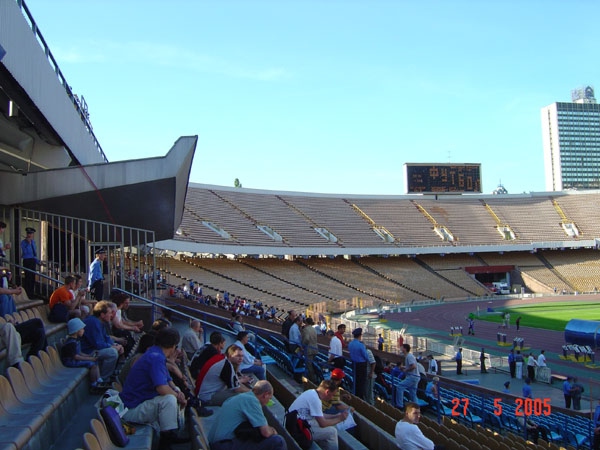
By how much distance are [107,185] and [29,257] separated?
6.54ft

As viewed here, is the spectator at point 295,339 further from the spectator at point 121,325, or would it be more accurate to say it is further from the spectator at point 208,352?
the spectator at point 208,352

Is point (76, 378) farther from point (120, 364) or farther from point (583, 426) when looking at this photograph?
point (583, 426)

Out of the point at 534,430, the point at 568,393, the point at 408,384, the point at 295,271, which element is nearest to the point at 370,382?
the point at 408,384

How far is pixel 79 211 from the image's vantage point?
40.5 feet

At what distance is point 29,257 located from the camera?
9.89 meters

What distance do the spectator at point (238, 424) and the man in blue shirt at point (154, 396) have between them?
0.41m

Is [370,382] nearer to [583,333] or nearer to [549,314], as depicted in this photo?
[583,333]

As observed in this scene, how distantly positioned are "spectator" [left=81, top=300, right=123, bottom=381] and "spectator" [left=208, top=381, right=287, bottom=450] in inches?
91.9

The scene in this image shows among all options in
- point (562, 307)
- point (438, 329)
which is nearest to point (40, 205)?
point (438, 329)

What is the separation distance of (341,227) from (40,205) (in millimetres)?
38653

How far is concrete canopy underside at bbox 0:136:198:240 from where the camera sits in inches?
422

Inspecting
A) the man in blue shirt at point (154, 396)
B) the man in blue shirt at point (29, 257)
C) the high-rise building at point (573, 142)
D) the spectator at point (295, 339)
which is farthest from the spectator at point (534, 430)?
the high-rise building at point (573, 142)

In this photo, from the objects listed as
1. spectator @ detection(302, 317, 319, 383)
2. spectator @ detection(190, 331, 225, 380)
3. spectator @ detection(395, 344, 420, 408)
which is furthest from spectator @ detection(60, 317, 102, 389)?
spectator @ detection(395, 344, 420, 408)

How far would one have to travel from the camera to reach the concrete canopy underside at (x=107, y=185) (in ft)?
35.1
